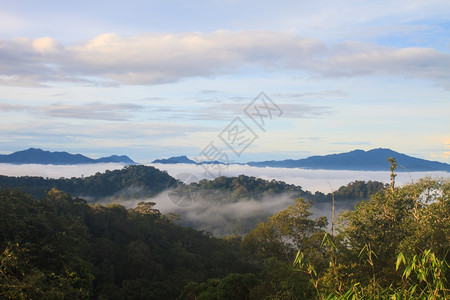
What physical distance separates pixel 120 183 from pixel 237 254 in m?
69.7

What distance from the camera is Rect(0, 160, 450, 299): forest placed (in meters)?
9.61

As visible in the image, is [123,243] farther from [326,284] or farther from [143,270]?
[326,284]

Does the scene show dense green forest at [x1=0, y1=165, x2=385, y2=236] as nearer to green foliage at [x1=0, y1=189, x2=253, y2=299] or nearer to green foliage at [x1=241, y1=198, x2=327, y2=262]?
green foliage at [x1=0, y1=189, x2=253, y2=299]

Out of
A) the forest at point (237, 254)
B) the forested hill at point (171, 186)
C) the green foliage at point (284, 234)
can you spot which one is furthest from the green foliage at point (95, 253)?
the forested hill at point (171, 186)

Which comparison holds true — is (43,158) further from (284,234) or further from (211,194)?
(284,234)

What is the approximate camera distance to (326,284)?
37.7 feet

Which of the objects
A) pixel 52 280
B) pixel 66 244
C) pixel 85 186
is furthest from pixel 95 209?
pixel 85 186

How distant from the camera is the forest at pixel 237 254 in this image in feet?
31.5

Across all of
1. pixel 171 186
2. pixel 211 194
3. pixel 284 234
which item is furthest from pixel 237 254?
pixel 171 186

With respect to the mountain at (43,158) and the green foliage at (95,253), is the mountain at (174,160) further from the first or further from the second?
the green foliage at (95,253)

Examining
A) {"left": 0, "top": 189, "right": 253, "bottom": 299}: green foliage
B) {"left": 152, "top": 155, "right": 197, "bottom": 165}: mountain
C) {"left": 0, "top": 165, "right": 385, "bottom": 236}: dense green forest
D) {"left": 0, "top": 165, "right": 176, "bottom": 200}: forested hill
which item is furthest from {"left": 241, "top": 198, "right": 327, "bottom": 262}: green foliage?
{"left": 152, "top": 155, "right": 197, "bottom": 165}: mountain

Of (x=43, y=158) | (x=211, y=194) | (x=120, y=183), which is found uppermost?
(x=43, y=158)

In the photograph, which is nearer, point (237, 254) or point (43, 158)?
point (237, 254)

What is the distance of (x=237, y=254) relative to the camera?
34.5 metres
